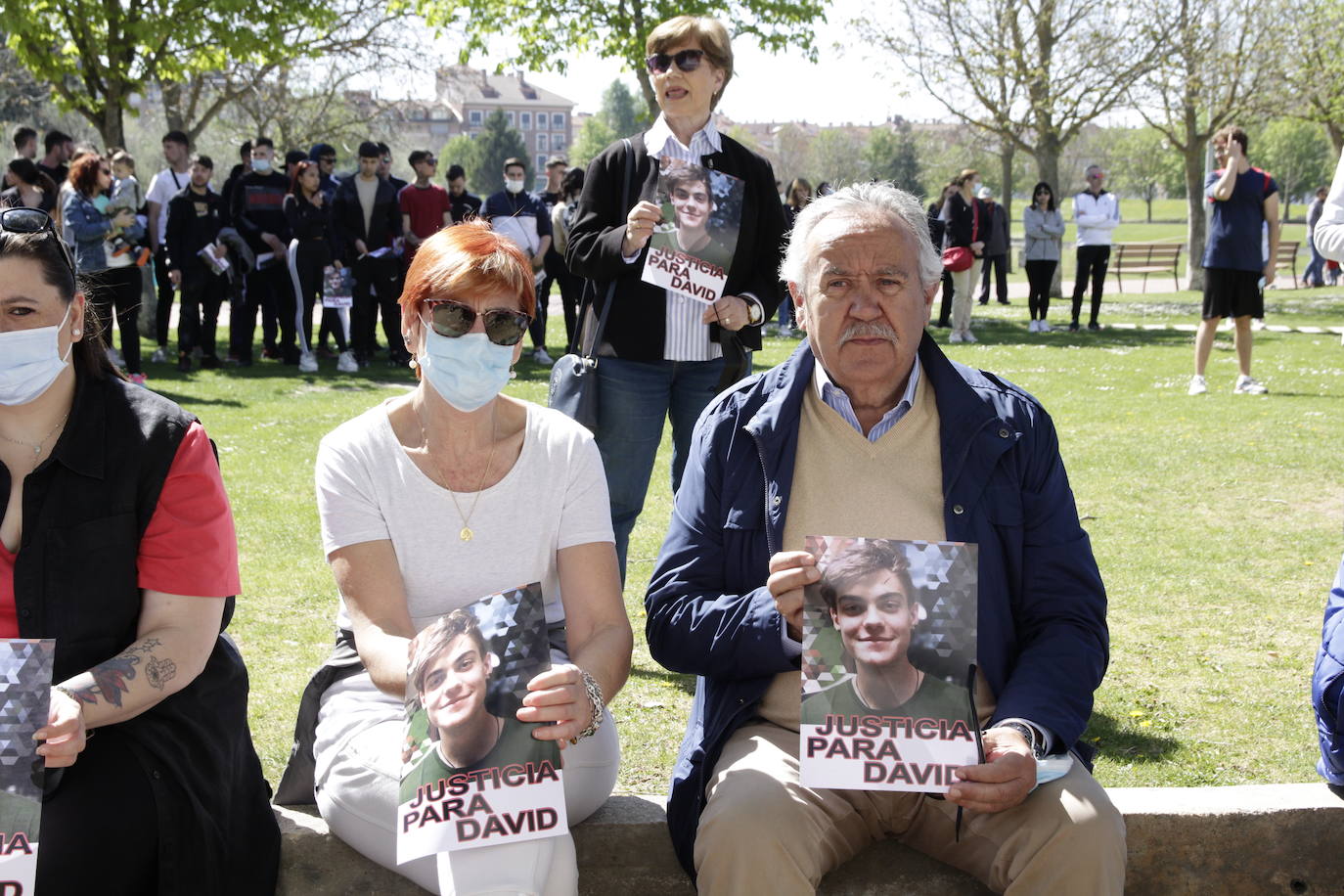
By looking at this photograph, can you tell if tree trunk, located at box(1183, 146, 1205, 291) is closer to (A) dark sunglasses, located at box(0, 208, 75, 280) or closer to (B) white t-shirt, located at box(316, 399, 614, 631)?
(B) white t-shirt, located at box(316, 399, 614, 631)

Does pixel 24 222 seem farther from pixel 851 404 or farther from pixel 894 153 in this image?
pixel 894 153

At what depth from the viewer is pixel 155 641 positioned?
104 inches

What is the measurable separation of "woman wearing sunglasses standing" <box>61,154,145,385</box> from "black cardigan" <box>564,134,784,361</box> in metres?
8.36

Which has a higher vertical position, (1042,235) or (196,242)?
(1042,235)

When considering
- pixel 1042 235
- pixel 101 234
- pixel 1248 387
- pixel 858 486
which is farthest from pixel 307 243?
pixel 858 486

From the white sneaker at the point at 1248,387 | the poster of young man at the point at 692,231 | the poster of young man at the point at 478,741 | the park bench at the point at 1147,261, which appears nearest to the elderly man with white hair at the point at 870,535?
the poster of young man at the point at 478,741

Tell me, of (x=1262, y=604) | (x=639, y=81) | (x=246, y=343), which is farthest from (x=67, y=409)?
(x=639, y=81)

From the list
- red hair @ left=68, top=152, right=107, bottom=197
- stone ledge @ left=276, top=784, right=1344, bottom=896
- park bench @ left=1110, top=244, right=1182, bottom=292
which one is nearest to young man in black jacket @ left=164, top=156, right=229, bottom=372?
red hair @ left=68, top=152, right=107, bottom=197

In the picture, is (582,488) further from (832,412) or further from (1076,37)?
(1076,37)

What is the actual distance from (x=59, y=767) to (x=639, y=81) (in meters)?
20.3

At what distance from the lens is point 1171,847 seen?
3.22 meters

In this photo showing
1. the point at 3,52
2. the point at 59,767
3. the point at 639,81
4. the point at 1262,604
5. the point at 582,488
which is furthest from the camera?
the point at 3,52

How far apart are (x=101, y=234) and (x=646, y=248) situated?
30.5 feet

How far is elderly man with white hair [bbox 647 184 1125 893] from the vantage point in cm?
267
